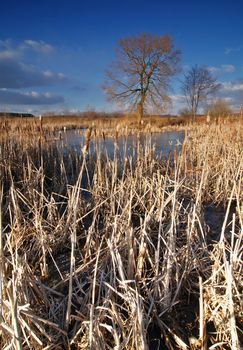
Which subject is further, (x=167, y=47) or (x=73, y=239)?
(x=167, y=47)

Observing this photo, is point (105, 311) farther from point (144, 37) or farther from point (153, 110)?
point (144, 37)

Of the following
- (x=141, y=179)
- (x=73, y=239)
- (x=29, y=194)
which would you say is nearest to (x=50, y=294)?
(x=73, y=239)

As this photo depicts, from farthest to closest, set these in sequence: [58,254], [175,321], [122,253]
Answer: [58,254] → [122,253] → [175,321]

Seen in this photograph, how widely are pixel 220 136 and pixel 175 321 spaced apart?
4.76 meters

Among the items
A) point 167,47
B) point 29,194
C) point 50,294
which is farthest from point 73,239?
point 167,47

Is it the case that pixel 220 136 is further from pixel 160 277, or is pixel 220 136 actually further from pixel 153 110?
pixel 153 110

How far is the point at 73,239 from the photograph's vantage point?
Answer: 1.42 metres

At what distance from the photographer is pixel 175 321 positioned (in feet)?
4.51

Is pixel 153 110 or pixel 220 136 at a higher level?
pixel 153 110

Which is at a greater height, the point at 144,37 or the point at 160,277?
the point at 144,37

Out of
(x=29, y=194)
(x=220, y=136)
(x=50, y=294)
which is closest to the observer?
(x=50, y=294)

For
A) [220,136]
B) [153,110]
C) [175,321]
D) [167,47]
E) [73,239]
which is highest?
[167,47]

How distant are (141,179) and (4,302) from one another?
257cm

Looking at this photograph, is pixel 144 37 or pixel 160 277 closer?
pixel 160 277
